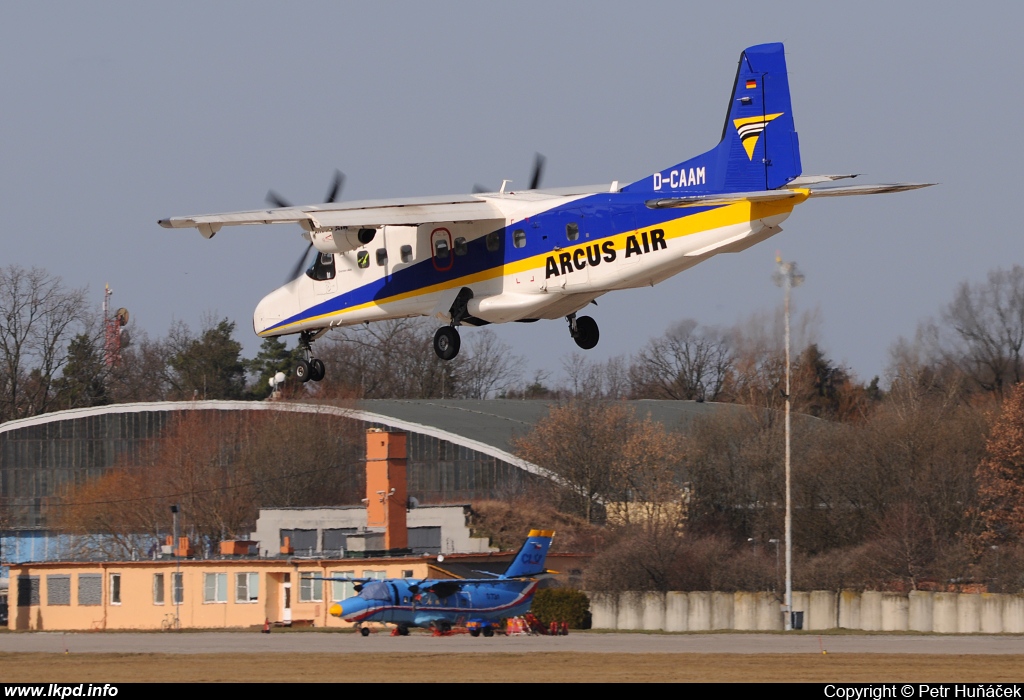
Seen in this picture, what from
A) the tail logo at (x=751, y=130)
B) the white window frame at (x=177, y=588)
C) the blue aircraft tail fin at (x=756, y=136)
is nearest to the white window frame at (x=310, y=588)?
the white window frame at (x=177, y=588)

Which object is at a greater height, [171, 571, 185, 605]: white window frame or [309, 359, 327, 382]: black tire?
[309, 359, 327, 382]: black tire

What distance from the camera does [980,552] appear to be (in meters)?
56.4

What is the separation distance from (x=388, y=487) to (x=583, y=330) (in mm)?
28080

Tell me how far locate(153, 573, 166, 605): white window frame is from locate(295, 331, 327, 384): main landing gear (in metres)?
27.4

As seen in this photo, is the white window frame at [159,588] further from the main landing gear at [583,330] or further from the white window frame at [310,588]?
the main landing gear at [583,330]

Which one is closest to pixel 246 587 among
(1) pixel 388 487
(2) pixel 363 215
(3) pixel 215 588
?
(3) pixel 215 588

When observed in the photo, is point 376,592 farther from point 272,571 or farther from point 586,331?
point 586,331

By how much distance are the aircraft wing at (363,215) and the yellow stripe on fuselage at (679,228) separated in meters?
1.11

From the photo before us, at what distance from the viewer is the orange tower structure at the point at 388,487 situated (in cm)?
5719

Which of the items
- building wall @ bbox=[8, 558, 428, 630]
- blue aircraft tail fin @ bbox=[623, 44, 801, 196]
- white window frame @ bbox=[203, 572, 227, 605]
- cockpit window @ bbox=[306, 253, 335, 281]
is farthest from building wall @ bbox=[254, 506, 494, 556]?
blue aircraft tail fin @ bbox=[623, 44, 801, 196]

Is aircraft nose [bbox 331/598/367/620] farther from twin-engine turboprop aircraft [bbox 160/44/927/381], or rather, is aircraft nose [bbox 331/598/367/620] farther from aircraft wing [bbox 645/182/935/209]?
aircraft wing [bbox 645/182/935/209]

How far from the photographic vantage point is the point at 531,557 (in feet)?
165

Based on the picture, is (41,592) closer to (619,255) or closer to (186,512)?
(186,512)

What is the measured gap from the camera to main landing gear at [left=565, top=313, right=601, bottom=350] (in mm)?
30547
